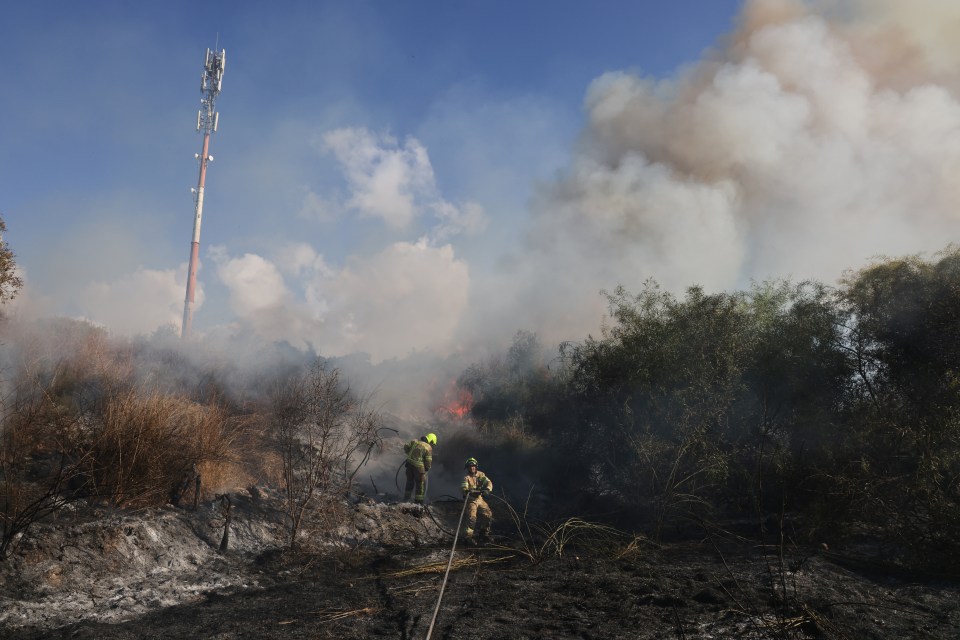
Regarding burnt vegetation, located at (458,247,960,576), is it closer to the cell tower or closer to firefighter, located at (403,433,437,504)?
firefighter, located at (403,433,437,504)

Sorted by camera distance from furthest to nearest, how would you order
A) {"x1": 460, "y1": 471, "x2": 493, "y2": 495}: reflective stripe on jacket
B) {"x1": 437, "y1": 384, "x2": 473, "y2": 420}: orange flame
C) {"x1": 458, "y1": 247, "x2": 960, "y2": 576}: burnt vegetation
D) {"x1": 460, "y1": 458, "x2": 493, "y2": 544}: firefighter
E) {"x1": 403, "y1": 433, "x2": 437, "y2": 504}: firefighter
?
{"x1": 437, "y1": 384, "x2": 473, "y2": 420}: orange flame → {"x1": 403, "y1": 433, "x2": 437, "y2": 504}: firefighter → {"x1": 460, "y1": 471, "x2": 493, "y2": 495}: reflective stripe on jacket → {"x1": 460, "y1": 458, "x2": 493, "y2": 544}: firefighter → {"x1": 458, "y1": 247, "x2": 960, "y2": 576}: burnt vegetation

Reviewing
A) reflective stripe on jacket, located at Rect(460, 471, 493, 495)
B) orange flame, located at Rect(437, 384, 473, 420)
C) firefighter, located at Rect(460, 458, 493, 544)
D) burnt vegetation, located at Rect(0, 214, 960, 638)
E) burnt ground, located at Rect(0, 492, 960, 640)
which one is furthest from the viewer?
orange flame, located at Rect(437, 384, 473, 420)

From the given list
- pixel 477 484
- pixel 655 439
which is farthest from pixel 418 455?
pixel 655 439

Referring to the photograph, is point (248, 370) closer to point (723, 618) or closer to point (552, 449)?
point (552, 449)

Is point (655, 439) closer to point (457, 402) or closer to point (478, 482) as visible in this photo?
point (478, 482)

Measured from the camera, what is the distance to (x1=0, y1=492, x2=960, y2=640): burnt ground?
230 inches

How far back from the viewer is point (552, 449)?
1836cm

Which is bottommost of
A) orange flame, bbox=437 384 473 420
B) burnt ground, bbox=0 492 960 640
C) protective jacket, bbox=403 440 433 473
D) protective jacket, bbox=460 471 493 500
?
burnt ground, bbox=0 492 960 640

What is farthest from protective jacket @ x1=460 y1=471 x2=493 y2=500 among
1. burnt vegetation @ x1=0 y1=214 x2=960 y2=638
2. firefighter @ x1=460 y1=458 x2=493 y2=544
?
burnt vegetation @ x1=0 y1=214 x2=960 y2=638

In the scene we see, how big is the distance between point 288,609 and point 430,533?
5131 millimetres

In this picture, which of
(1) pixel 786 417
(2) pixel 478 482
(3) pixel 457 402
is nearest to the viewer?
(2) pixel 478 482

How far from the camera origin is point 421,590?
7.27 metres

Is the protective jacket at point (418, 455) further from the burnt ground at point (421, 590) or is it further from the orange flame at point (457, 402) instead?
the orange flame at point (457, 402)

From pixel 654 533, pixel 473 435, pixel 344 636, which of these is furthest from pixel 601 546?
pixel 473 435
